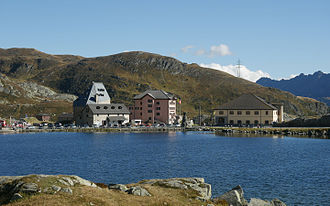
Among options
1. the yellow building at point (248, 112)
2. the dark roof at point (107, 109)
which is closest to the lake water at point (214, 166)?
the yellow building at point (248, 112)

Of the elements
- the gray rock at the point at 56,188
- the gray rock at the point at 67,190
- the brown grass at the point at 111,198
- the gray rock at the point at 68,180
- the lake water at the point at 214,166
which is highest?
the gray rock at the point at 68,180

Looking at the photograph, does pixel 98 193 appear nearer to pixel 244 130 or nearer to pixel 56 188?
pixel 56 188

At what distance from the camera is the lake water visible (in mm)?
48125

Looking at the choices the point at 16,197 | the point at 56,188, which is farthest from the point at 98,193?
the point at 16,197

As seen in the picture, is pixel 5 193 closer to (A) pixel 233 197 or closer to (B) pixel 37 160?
(A) pixel 233 197

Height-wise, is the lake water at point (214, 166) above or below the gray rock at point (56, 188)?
below

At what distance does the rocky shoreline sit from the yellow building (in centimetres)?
12708

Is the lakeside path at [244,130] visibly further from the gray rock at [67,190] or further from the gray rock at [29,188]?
the gray rock at [29,188]

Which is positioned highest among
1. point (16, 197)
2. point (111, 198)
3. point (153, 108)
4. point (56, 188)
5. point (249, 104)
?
point (249, 104)

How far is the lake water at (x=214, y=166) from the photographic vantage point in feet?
158

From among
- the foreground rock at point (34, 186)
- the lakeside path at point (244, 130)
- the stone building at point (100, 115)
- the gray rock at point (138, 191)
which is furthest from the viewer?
the stone building at point (100, 115)

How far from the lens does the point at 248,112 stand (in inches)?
6324

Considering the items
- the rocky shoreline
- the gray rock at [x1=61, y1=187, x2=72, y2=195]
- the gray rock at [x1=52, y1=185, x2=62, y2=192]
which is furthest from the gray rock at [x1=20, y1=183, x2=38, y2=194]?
the gray rock at [x1=61, y1=187, x2=72, y2=195]

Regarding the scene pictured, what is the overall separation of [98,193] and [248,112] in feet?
450
